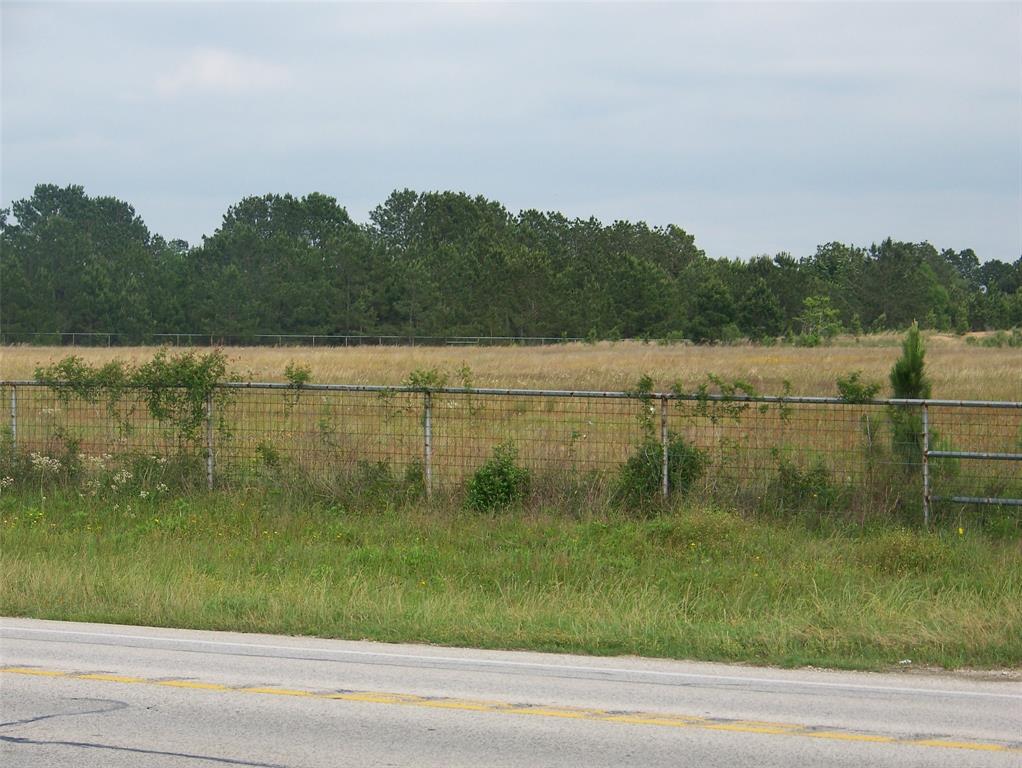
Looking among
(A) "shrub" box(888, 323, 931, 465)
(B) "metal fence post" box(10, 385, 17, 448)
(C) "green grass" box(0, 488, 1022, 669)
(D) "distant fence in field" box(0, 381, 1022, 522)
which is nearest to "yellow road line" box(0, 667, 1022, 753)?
(C) "green grass" box(0, 488, 1022, 669)

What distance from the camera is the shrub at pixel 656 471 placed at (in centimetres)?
1430

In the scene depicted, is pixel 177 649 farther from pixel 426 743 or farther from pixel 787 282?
pixel 787 282

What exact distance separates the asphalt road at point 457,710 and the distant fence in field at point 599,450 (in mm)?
5471

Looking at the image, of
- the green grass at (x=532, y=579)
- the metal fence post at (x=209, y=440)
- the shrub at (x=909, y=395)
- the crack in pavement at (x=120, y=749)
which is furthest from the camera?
the metal fence post at (x=209, y=440)

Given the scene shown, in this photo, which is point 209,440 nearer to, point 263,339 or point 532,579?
point 532,579

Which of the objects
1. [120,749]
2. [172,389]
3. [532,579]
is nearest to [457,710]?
[120,749]

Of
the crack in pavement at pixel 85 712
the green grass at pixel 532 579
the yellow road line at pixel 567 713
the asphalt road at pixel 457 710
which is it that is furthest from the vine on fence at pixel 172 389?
the crack in pavement at pixel 85 712

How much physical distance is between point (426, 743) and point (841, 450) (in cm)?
879

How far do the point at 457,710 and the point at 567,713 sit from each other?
0.68 meters

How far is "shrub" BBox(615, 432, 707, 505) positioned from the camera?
14305mm

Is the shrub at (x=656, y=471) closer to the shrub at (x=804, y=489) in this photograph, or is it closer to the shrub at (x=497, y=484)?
the shrub at (x=804, y=489)

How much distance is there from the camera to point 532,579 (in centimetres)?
1192

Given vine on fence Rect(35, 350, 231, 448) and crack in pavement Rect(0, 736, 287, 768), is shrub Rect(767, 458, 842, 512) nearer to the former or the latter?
vine on fence Rect(35, 350, 231, 448)

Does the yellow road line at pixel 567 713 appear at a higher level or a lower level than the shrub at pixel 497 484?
lower
